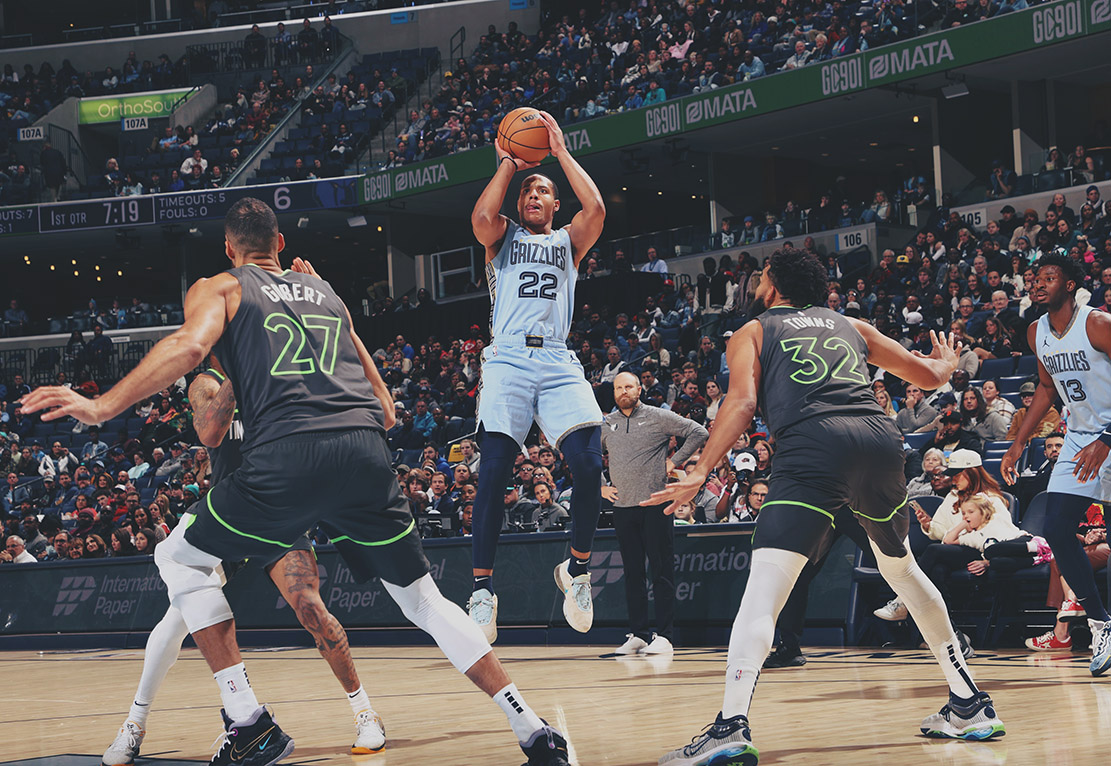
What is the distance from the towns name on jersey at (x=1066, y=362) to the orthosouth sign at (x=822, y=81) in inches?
606

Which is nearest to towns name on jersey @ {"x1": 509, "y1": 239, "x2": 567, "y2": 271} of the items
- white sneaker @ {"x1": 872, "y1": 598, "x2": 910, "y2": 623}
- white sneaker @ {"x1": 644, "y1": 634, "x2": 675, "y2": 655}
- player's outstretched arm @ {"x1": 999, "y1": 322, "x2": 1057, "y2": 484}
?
player's outstretched arm @ {"x1": 999, "y1": 322, "x2": 1057, "y2": 484}

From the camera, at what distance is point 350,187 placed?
31047 millimetres

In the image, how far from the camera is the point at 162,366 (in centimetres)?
422

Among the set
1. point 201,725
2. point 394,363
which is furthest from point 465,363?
point 201,725

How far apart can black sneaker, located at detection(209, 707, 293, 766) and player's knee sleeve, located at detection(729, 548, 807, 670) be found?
1743 millimetres

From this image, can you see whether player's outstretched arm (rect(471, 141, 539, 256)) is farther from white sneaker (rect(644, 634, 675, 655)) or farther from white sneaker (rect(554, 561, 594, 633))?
white sneaker (rect(644, 634, 675, 655))

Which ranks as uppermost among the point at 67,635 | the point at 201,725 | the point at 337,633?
the point at 337,633

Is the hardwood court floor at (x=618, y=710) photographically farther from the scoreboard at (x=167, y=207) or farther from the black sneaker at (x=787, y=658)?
the scoreboard at (x=167, y=207)

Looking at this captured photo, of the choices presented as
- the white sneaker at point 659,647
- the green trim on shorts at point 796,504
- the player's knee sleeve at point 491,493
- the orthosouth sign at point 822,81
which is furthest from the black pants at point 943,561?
the orthosouth sign at point 822,81

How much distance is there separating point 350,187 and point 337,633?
26.5 metres

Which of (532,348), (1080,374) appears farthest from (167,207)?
(1080,374)

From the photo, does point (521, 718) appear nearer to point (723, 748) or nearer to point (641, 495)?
point (723, 748)

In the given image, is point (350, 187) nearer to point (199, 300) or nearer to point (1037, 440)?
point (1037, 440)

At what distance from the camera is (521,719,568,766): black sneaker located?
174 inches
